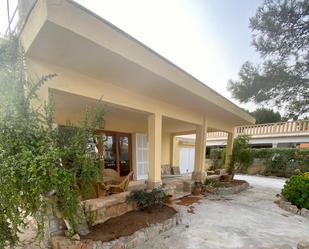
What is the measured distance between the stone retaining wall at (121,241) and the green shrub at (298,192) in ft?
16.4

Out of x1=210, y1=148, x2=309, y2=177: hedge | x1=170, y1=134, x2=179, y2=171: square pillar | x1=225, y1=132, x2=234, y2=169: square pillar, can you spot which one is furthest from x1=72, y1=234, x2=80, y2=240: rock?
x1=210, y1=148, x2=309, y2=177: hedge

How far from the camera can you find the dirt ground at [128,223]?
3.70m

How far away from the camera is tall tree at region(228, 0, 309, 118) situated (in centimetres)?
788

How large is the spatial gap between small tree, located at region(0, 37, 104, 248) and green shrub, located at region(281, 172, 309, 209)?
6.85 metres

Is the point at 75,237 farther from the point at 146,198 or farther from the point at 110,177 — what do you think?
the point at 110,177

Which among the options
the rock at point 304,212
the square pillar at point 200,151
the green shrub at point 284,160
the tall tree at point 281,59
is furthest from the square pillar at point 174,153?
the rock at point 304,212

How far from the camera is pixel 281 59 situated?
8.67 meters

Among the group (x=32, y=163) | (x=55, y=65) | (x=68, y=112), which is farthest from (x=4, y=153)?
(x=68, y=112)

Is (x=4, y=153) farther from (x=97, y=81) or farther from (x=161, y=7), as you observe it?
(x=161, y=7)

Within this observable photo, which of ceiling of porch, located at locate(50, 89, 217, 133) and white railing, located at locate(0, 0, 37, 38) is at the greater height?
white railing, located at locate(0, 0, 37, 38)

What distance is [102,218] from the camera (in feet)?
14.3

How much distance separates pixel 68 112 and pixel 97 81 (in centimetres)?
315

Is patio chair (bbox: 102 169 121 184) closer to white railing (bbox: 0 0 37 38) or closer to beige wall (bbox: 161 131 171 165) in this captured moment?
white railing (bbox: 0 0 37 38)

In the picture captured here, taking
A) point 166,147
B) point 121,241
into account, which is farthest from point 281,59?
point 121,241
